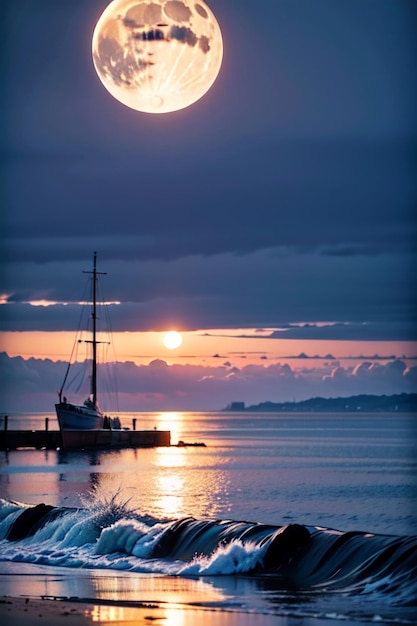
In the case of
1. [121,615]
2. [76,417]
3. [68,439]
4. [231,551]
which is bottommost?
[121,615]

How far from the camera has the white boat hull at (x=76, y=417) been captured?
226 ft

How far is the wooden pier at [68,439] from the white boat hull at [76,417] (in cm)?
40

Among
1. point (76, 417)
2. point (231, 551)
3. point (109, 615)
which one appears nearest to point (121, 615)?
point (109, 615)

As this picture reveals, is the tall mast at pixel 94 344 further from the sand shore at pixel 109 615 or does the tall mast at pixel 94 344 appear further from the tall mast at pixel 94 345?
the sand shore at pixel 109 615

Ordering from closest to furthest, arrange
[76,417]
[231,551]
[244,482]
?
[231,551], [244,482], [76,417]

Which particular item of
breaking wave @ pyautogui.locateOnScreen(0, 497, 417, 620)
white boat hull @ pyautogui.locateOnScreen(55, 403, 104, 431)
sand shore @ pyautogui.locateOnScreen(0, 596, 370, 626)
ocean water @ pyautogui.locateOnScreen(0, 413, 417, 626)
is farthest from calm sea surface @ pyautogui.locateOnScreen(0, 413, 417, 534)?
sand shore @ pyautogui.locateOnScreen(0, 596, 370, 626)

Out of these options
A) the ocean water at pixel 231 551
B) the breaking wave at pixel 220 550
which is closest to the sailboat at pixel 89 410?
the ocean water at pixel 231 551

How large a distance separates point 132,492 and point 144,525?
21884 millimetres

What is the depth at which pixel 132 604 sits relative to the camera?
1163cm

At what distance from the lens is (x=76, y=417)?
70.3 meters

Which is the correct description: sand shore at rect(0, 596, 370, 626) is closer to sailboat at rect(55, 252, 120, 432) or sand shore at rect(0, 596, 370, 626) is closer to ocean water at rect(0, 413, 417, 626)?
ocean water at rect(0, 413, 417, 626)

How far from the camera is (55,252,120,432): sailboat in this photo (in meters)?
69.1

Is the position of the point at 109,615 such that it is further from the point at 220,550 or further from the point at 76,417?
the point at 76,417

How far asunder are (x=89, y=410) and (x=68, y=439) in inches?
110
